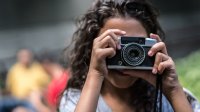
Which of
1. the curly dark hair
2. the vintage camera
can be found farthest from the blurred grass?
the vintage camera

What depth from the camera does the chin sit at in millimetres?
3319

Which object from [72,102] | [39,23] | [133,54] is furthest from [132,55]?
[39,23]

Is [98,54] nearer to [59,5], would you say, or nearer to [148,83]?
[148,83]

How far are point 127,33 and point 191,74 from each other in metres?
2.68

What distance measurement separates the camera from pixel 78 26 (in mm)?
3805

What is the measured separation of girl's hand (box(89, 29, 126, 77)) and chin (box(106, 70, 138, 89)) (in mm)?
62

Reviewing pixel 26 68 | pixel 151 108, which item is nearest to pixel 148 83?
pixel 151 108

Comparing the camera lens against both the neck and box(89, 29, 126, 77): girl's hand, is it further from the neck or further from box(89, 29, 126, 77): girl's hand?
the neck

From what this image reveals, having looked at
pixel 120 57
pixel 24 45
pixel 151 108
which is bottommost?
pixel 24 45

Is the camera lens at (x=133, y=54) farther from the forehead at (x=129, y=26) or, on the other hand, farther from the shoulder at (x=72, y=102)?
the shoulder at (x=72, y=102)

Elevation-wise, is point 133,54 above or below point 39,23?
above

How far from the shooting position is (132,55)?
129 inches

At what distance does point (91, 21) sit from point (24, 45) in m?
10.7

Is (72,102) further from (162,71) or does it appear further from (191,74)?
(191,74)
